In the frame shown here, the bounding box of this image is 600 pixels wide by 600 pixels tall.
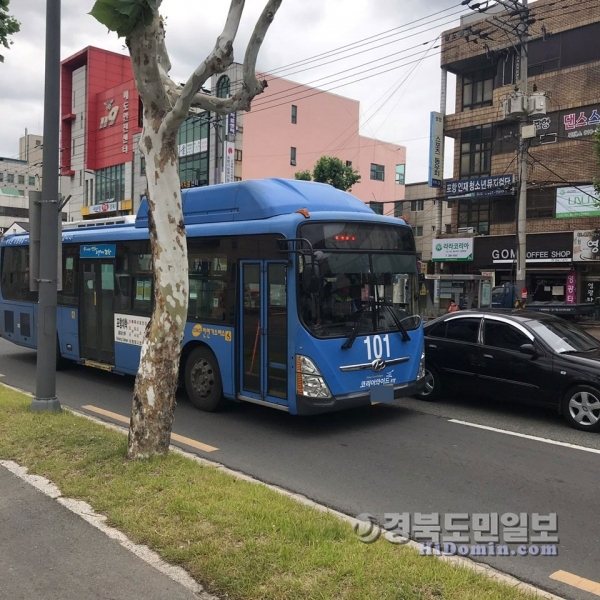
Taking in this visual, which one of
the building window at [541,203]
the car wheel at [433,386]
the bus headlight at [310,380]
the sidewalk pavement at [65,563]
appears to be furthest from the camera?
the building window at [541,203]

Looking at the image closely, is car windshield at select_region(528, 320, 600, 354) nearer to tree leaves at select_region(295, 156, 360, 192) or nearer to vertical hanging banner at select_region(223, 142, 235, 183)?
tree leaves at select_region(295, 156, 360, 192)

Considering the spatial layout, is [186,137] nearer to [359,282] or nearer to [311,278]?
[359,282]

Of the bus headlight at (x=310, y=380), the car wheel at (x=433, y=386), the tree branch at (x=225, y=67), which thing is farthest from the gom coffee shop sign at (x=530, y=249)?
the tree branch at (x=225, y=67)

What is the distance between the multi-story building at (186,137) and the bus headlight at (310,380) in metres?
35.3

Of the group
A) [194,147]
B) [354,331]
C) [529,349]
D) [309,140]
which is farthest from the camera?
[309,140]

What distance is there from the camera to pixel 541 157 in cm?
3027

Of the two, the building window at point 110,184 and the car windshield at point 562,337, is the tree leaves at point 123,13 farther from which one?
the building window at point 110,184

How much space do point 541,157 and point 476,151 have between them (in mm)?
4768

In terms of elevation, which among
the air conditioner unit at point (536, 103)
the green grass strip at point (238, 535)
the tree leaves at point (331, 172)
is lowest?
the green grass strip at point (238, 535)

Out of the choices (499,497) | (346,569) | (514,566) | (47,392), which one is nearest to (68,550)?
(346,569)

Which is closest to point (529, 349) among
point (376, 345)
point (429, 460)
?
point (376, 345)

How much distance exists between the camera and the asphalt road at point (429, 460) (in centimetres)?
496

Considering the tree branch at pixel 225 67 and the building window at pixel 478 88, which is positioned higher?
the building window at pixel 478 88

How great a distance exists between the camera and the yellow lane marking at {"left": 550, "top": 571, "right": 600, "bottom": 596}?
3.75 metres
